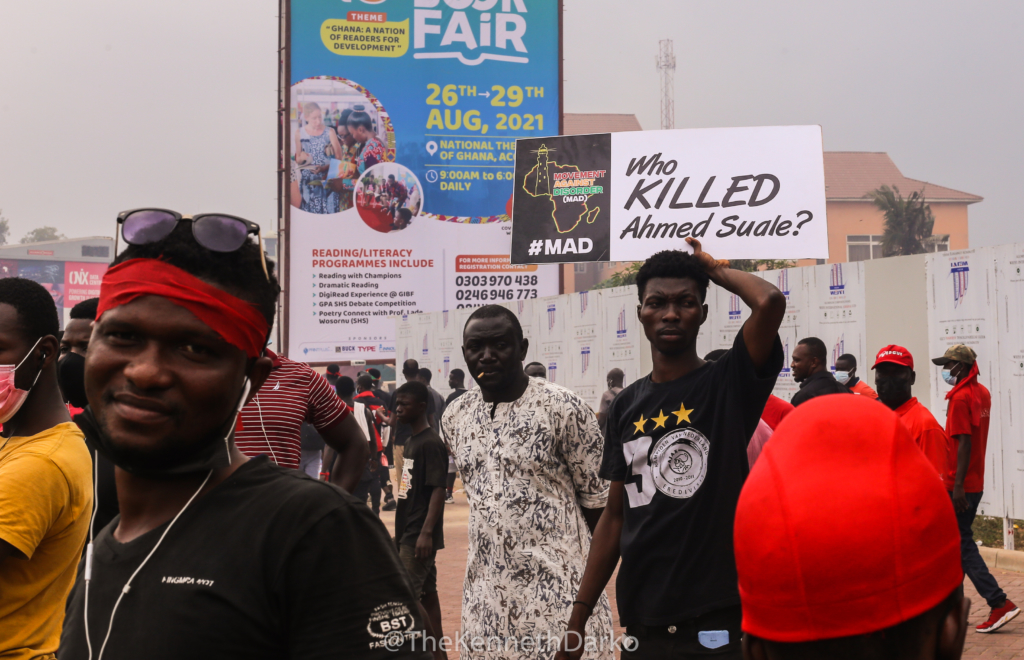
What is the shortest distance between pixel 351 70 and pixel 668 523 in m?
18.6

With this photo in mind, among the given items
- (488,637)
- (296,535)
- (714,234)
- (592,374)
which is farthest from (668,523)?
(592,374)

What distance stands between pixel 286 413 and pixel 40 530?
1.91 m

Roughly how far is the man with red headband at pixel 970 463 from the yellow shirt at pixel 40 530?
5.95 metres

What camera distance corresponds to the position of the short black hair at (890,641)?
1.26m

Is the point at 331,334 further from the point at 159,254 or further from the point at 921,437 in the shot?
the point at 159,254

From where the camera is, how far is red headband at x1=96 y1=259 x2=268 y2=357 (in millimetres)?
1592

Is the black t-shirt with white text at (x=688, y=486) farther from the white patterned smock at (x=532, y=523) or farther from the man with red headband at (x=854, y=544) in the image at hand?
the man with red headband at (x=854, y=544)

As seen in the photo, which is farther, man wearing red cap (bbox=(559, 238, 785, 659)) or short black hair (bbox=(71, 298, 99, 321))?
short black hair (bbox=(71, 298, 99, 321))

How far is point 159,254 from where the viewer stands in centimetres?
164

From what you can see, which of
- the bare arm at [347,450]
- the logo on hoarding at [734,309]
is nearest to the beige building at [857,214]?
the logo on hoarding at [734,309]

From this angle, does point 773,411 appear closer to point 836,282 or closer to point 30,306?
point 30,306

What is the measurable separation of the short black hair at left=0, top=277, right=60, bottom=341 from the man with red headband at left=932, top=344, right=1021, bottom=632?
6.00 m

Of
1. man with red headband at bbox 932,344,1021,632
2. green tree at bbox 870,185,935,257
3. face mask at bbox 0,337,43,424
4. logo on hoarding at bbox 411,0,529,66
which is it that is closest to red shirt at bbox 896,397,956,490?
man with red headband at bbox 932,344,1021,632

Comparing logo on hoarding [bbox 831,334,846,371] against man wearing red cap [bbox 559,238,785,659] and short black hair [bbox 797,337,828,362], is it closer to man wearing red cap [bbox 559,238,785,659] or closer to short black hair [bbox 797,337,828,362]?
short black hair [bbox 797,337,828,362]
